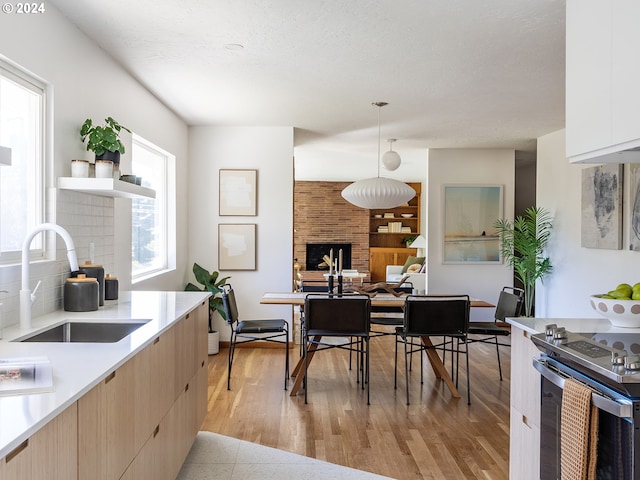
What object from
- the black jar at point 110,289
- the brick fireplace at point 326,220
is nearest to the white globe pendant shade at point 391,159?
the black jar at point 110,289

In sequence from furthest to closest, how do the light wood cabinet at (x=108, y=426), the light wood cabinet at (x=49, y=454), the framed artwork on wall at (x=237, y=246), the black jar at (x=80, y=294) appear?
the framed artwork on wall at (x=237, y=246) → the black jar at (x=80, y=294) → the light wood cabinet at (x=108, y=426) → the light wood cabinet at (x=49, y=454)

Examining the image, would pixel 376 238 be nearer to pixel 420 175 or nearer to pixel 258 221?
pixel 420 175

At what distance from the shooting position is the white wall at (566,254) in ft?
16.4

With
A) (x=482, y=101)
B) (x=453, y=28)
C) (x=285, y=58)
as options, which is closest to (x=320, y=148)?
(x=482, y=101)

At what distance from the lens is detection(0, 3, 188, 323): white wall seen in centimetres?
235

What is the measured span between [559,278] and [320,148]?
348 centimetres

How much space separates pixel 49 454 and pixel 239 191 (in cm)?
483

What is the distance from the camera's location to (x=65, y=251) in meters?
2.78

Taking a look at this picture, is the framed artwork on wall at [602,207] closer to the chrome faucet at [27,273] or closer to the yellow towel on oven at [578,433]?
the yellow towel on oven at [578,433]

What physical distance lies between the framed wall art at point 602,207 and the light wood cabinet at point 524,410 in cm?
282

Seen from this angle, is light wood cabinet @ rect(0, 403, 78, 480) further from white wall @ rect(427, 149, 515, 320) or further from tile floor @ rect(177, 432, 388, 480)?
white wall @ rect(427, 149, 515, 320)

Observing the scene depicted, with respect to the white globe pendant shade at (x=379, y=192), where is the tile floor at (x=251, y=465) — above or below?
below

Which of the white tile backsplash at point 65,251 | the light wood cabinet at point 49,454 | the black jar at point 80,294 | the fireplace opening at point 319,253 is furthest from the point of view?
the fireplace opening at point 319,253

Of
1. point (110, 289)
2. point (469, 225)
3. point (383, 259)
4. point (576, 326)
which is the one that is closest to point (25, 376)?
point (110, 289)
